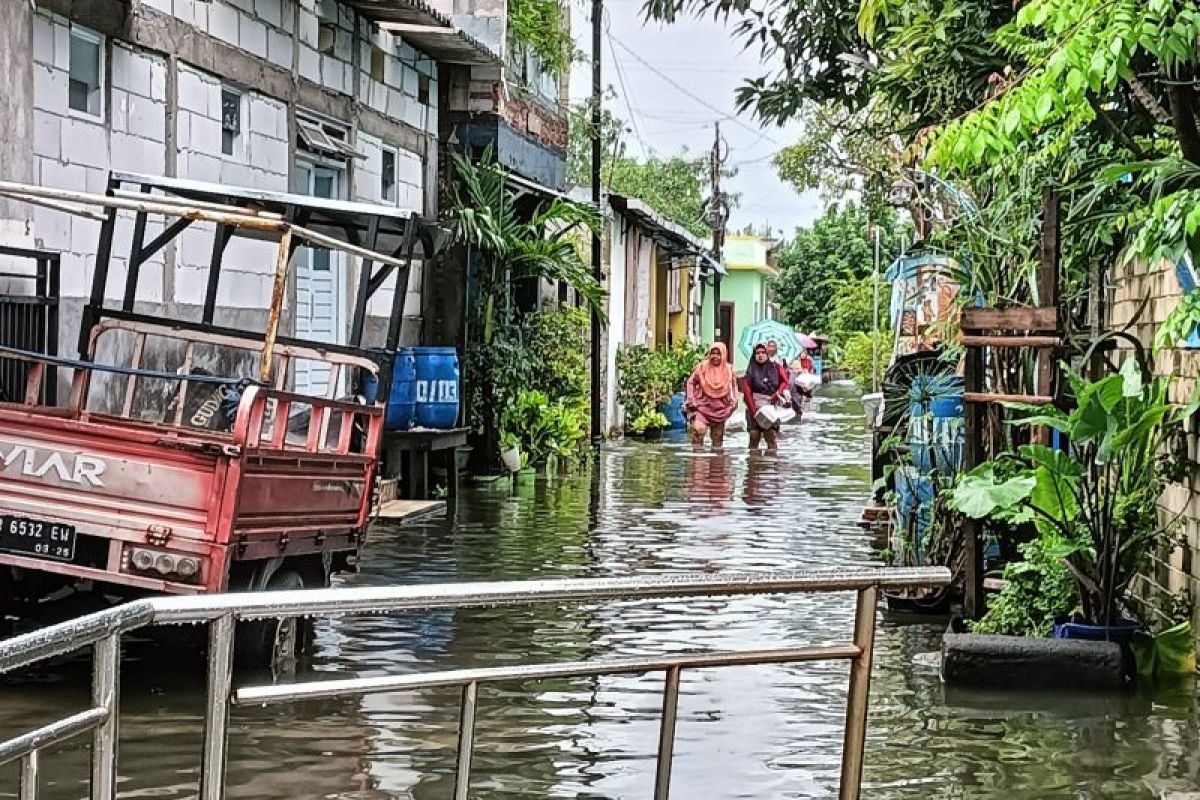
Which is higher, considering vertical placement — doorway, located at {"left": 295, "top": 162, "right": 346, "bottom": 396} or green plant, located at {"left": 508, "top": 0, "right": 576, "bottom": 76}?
green plant, located at {"left": 508, "top": 0, "right": 576, "bottom": 76}

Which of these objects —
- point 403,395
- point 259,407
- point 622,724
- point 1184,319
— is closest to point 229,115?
point 403,395

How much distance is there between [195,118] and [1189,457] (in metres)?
7.81

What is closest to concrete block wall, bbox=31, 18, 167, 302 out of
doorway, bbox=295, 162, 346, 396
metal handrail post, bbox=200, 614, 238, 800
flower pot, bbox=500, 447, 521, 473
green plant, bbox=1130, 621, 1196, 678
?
doorway, bbox=295, 162, 346, 396

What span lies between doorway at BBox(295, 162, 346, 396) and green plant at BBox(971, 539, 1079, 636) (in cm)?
811

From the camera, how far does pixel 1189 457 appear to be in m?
9.70

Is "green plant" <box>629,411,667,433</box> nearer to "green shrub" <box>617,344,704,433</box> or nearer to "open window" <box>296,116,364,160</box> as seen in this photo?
"green shrub" <box>617,344,704,433</box>

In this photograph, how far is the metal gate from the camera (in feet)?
33.7

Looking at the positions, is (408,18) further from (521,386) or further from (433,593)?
(433,593)

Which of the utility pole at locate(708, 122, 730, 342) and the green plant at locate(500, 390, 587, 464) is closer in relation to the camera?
the green plant at locate(500, 390, 587, 464)

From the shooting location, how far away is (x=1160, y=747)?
8055mm

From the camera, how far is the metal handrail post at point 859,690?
4.44 meters

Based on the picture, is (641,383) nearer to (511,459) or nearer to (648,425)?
(648,425)

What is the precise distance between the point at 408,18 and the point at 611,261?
1569 cm

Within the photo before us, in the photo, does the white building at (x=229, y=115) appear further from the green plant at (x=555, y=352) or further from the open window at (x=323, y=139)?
the green plant at (x=555, y=352)
